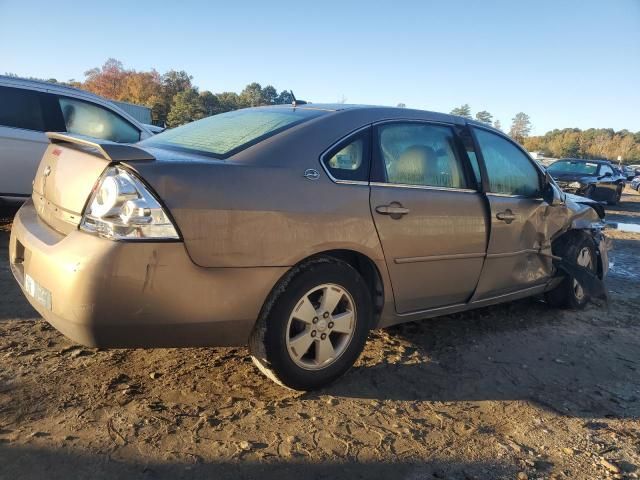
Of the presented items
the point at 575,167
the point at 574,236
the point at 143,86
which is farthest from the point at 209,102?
the point at 574,236

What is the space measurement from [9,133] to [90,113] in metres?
0.97

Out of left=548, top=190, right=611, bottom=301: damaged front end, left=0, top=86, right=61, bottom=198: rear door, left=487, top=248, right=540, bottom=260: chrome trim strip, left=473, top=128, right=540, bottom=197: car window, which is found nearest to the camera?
left=487, top=248, right=540, bottom=260: chrome trim strip

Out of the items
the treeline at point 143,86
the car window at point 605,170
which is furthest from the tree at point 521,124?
the car window at point 605,170

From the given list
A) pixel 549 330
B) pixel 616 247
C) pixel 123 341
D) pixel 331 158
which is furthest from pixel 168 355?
pixel 616 247

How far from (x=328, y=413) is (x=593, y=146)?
91.7 metres

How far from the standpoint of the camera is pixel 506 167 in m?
3.97

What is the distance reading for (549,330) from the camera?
421 cm

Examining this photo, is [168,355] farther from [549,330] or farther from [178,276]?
[549,330]

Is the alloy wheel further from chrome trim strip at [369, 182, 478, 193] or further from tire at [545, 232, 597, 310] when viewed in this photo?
tire at [545, 232, 597, 310]

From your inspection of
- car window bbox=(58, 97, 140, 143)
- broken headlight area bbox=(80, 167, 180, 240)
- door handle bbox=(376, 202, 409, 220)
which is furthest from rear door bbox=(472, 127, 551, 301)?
car window bbox=(58, 97, 140, 143)

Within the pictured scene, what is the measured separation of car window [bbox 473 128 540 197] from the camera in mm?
3789

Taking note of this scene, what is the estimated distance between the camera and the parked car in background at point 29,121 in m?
5.74

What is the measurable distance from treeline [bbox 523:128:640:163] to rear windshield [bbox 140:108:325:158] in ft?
272

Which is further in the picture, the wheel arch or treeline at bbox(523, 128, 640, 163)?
treeline at bbox(523, 128, 640, 163)
